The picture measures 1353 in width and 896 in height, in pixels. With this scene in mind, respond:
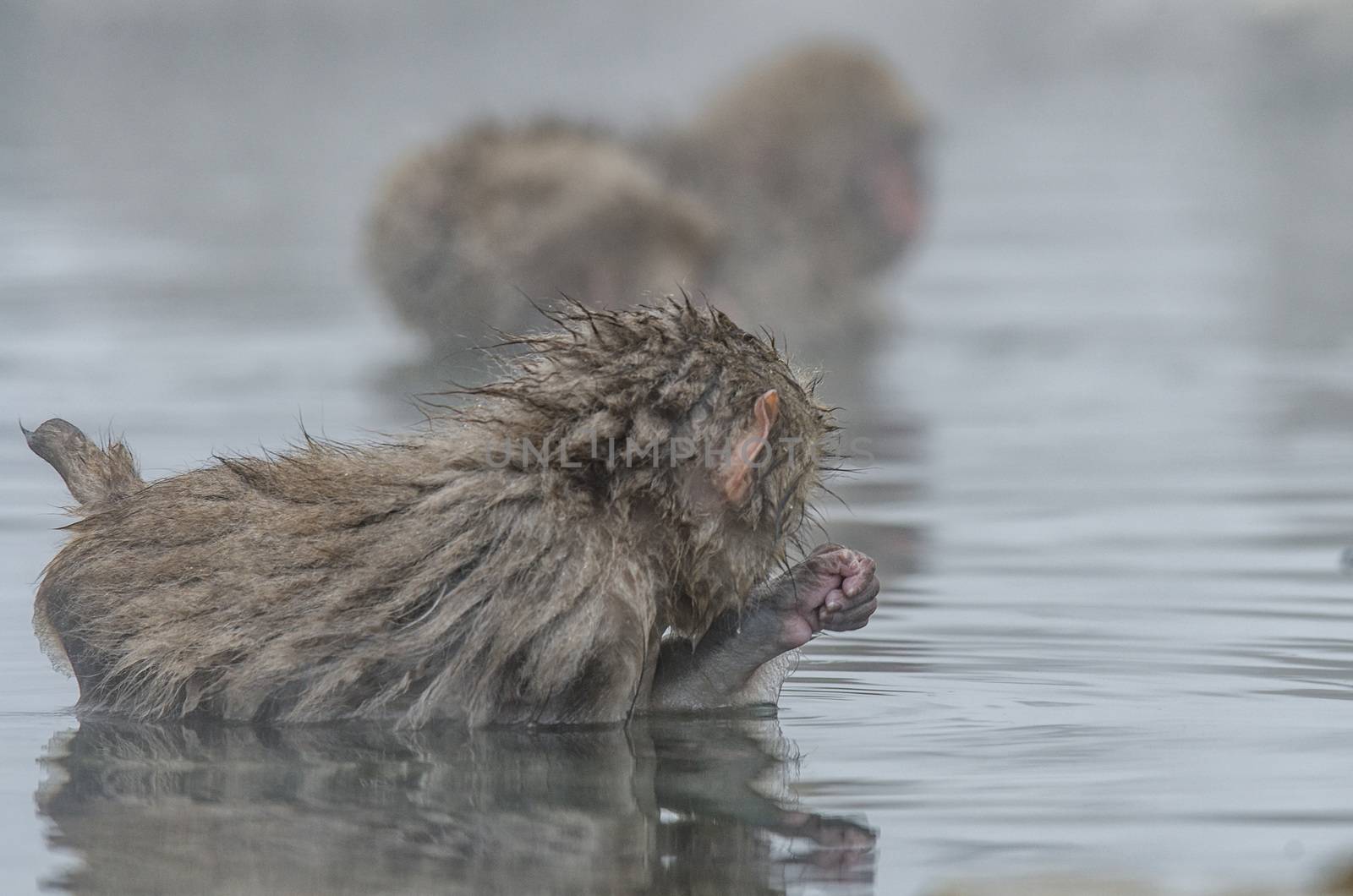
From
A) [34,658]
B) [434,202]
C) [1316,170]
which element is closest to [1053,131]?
[1316,170]

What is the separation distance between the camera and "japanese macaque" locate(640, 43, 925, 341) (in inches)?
480

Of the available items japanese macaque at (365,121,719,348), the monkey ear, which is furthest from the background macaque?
the monkey ear

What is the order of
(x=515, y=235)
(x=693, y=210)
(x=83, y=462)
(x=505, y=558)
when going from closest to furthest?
(x=505, y=558) → (x=83, y=462) → (x=515, y=235) → (x=693, y=210)

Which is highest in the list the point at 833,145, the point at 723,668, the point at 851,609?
the point at 833,145

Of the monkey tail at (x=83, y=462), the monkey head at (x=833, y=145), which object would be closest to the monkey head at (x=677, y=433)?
the monkey tail at (x=83, y=462)

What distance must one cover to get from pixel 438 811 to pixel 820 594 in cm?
104

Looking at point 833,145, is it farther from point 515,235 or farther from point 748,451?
point 748,451

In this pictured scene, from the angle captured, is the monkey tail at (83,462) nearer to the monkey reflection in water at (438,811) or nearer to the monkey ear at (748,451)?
the monkey reflection in water at (438,811)

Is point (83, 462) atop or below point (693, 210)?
below

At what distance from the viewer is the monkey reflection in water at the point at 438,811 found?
3469mm

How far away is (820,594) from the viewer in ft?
15.2

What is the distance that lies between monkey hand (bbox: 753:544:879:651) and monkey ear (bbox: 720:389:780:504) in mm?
295

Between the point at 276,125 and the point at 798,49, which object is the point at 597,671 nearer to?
the point at 798,49

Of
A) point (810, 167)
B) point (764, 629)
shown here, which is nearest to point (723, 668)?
point (764, 629)
